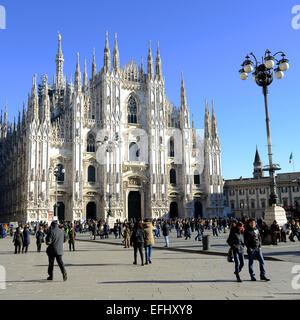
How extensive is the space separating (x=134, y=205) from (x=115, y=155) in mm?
6964

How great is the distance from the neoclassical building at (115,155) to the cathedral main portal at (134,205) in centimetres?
12

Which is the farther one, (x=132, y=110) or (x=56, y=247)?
(x=132, y=110)

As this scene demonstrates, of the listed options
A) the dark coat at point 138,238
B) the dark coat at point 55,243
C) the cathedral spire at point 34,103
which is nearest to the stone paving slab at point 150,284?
the dark coat at point 55,243

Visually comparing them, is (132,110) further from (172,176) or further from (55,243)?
(55,243)

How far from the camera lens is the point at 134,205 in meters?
46.8

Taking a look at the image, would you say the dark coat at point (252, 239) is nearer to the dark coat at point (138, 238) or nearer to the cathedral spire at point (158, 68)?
the dark coat at point (138, 238)

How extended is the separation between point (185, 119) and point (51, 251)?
4228 centimetres

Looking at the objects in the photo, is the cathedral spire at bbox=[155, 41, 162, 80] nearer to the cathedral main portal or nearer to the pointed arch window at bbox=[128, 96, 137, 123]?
the pointed arch window at bbox=[128, 96, 137, 123]

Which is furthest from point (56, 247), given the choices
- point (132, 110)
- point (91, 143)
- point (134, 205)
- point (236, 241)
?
point (132, 110)

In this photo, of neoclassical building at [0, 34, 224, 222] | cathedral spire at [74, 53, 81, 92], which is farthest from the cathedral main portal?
cathedral spire at [74, 53, 81, 92]

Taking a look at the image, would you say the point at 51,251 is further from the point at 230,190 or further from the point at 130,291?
the point at 230,190

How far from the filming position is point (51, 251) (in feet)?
27.8

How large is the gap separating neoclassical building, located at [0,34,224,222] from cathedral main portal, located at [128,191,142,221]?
0.41ft
